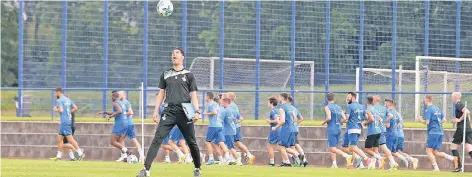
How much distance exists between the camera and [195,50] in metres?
43.0

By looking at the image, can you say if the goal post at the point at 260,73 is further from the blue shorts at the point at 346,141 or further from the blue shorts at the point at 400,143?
the blue shorts at the point at 346,141

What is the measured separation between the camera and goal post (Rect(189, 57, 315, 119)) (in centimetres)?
4203

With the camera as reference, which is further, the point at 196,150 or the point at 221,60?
the point at 221,60

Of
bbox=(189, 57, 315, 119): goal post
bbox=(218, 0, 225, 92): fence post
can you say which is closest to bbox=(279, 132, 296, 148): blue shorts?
bbox=(189, 57, 315, 119): goal post

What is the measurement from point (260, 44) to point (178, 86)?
61.0 feet

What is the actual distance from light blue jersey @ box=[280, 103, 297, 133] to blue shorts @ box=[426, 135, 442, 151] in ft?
11.4

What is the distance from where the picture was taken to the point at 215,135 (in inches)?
1437

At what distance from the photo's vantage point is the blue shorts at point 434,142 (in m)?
34.9

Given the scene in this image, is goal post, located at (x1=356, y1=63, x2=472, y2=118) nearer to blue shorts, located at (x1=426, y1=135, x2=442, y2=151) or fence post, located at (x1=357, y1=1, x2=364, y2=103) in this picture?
fence post, located at (x1=357, y1=1, x2=364, y2=103)

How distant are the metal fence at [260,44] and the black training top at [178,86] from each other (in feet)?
56.7

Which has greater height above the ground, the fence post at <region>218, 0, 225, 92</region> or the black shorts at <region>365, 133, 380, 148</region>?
the fence post at <region>218, 0, 225, 92</region>

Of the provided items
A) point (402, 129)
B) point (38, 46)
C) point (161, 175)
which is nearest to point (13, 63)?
point (38, 46)

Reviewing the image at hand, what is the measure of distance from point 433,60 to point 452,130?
410 centimetres

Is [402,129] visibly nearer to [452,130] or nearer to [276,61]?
[452,130]
